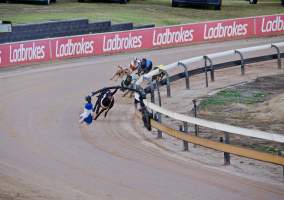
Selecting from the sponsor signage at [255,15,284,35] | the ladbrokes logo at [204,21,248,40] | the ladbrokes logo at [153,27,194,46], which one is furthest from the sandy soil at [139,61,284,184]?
the sponsor signage at [255,15,284,35]

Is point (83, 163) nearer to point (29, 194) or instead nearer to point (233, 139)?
point (29, 194)

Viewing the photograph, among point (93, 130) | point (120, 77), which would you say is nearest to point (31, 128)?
point (93, 130)

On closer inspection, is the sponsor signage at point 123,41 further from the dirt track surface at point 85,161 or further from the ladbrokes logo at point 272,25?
the dirt track surface at point 85,161

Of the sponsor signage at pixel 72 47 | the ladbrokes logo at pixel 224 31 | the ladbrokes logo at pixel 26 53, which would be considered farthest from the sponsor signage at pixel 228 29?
the ladbrokes logo at pixel 26 53

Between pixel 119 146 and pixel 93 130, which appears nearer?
pixel 119 146

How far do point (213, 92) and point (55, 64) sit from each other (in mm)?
8504

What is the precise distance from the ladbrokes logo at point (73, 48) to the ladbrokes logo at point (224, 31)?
6999 mm

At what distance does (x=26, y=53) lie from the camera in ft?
97.0

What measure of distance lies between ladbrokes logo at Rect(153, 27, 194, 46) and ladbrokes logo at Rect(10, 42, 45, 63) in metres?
6.32

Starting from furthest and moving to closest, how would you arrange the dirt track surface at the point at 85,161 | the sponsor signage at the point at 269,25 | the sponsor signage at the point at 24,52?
the sponsor signage at the point at 269,25
the sponsor signage at the point at 24,52
the dirt track surface at the point at 85,161

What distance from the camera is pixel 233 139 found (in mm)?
17375

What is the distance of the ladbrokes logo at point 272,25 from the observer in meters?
39.0

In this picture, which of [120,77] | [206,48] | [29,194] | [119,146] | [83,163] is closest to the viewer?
[29,194]

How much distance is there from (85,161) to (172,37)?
68.7ft
